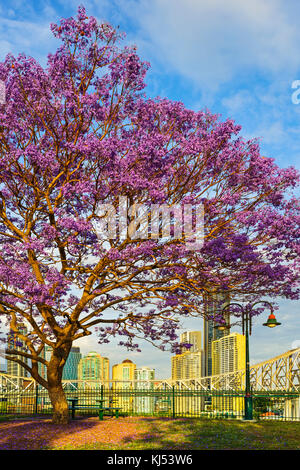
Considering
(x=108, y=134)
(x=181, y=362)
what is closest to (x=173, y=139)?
(x=108, y=134)

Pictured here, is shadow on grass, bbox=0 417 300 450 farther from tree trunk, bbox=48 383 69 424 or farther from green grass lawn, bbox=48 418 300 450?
tree trunk, bbox=48 383 69 424

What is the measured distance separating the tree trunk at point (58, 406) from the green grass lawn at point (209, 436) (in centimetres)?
339

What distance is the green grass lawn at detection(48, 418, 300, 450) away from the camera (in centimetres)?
1473

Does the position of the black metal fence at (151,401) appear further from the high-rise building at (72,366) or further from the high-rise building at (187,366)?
the high-rise building at (72,366)

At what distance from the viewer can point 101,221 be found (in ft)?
64.2

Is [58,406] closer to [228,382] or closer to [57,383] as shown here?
[57,383]

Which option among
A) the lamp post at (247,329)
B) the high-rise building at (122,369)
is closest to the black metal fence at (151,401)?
the lamp post at (247,329)

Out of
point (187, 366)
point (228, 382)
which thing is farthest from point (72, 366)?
point (228, 382)

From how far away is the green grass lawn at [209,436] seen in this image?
14.7m

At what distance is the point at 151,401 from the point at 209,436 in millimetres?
12365

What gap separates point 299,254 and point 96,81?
11253mm

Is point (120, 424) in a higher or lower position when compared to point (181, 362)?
higher

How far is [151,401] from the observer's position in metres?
28.7
